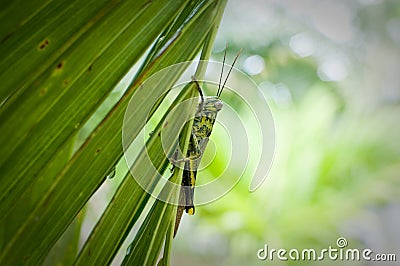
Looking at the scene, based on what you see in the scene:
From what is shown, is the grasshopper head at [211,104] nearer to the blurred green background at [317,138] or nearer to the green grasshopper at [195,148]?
the green grasshopper at [195,148]

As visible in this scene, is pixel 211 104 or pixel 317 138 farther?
pixel 317 138

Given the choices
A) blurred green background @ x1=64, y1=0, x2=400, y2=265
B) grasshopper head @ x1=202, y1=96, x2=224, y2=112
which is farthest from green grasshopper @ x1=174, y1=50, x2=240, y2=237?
blurred green background @ x1=64, y1=0, x2=400, y2=265

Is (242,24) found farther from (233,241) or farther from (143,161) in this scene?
(143,161)

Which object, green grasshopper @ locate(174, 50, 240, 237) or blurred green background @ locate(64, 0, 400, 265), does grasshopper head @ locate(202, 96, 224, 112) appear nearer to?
green grasshopper @ locate(174, 50, 240, 237)

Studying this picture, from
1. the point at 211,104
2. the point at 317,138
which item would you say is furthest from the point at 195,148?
the point at 317,138

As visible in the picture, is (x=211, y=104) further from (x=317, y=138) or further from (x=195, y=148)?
(x=317, y=138)

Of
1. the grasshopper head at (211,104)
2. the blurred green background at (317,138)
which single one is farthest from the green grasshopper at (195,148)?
the blurred green background at (317,138)

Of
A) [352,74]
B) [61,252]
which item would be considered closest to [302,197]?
[352,74]
